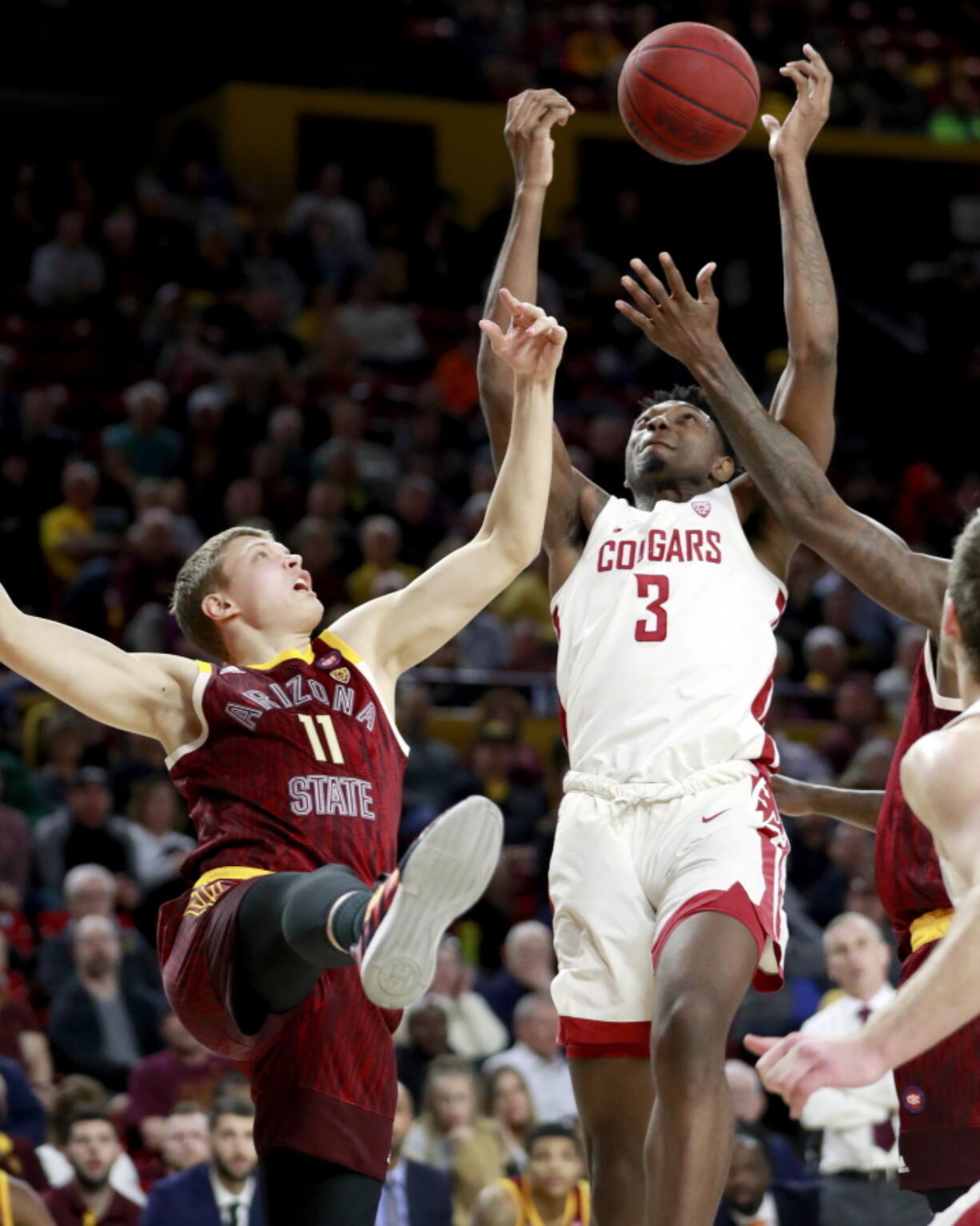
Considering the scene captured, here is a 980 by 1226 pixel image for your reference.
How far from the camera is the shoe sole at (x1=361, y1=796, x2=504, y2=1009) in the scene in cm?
424

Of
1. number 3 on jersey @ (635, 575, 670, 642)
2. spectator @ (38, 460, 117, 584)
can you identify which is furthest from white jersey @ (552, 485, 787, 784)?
spectator @ (38, 460, 117, 584)

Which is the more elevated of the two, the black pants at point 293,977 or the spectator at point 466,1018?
the black pants at point 293,977

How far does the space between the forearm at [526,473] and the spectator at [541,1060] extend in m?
5.19

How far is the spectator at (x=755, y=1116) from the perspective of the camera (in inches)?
380

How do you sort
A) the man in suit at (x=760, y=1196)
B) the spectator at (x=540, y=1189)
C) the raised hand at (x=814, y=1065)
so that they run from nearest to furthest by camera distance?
the raised hand at (x=814, y=1065), the spectator at (x=540, y=1189), the man in suit at (x=760, y=1196)

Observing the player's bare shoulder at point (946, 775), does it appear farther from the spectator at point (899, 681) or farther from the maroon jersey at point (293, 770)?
the spectator at point (899, 681)

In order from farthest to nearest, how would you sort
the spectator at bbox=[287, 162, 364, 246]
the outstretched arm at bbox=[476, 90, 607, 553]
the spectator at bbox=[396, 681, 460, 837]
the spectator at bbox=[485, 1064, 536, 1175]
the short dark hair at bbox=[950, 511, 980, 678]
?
the spectator at bbox=[287, 162, 364, 246], the spectator at bbox=[396, 681, 460, 837], the spectator at bbox=[485, 1064, 536, 1175], the outstretched arm at bbox=[476, 90, 607, 553], the short dark hair at bbox=[950, 511, 980, 678]

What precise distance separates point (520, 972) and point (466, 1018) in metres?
0.37

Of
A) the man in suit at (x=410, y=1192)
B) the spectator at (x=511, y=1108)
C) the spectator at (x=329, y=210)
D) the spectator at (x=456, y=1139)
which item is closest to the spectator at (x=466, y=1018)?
the spectator at (x=511, y=1108)

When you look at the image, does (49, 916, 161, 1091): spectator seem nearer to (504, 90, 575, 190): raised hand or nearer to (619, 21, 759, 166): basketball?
(504, 90, 575, 190): raised hand

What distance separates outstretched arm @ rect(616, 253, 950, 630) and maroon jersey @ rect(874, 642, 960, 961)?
196 mm

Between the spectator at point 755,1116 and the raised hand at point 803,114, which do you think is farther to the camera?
the spectator at point 755,1116

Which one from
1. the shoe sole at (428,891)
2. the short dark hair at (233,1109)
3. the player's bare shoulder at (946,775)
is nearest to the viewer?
the player's bare shoulder at (946,775)

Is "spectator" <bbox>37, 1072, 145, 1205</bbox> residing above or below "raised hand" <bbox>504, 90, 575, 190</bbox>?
below
